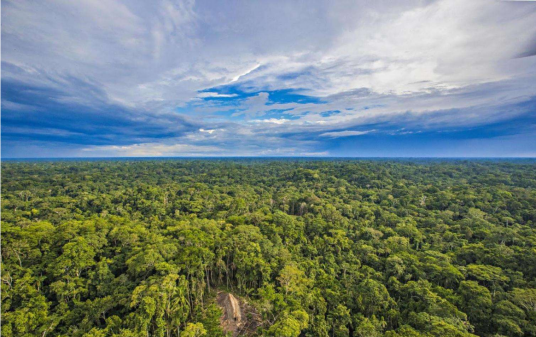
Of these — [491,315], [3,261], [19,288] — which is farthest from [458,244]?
[3,261]

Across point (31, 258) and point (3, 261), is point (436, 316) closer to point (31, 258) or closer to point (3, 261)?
point (31, 258)

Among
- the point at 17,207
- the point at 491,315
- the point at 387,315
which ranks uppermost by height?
the point at 17,207

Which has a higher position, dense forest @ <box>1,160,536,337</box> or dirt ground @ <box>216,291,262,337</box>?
dense forest @ <box>1,160,536,337</box>

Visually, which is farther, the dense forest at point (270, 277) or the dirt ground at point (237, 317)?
the dirt ground at point (237, 317)

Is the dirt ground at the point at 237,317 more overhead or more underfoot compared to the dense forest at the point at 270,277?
more underfoot

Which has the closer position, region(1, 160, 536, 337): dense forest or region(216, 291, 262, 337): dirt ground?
region(1, 160, 536, 337): dense forest

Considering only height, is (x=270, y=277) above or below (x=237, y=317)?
above

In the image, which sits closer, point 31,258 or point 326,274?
point 31,258

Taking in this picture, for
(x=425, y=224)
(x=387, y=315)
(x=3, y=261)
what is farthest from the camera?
(x=425, y=224)

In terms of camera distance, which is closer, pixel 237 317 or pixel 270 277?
pixel 237 317

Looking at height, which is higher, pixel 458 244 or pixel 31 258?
pixel 31 258

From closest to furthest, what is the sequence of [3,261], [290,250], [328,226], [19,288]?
[19,288], [3,261], [290,250], [328,226]
